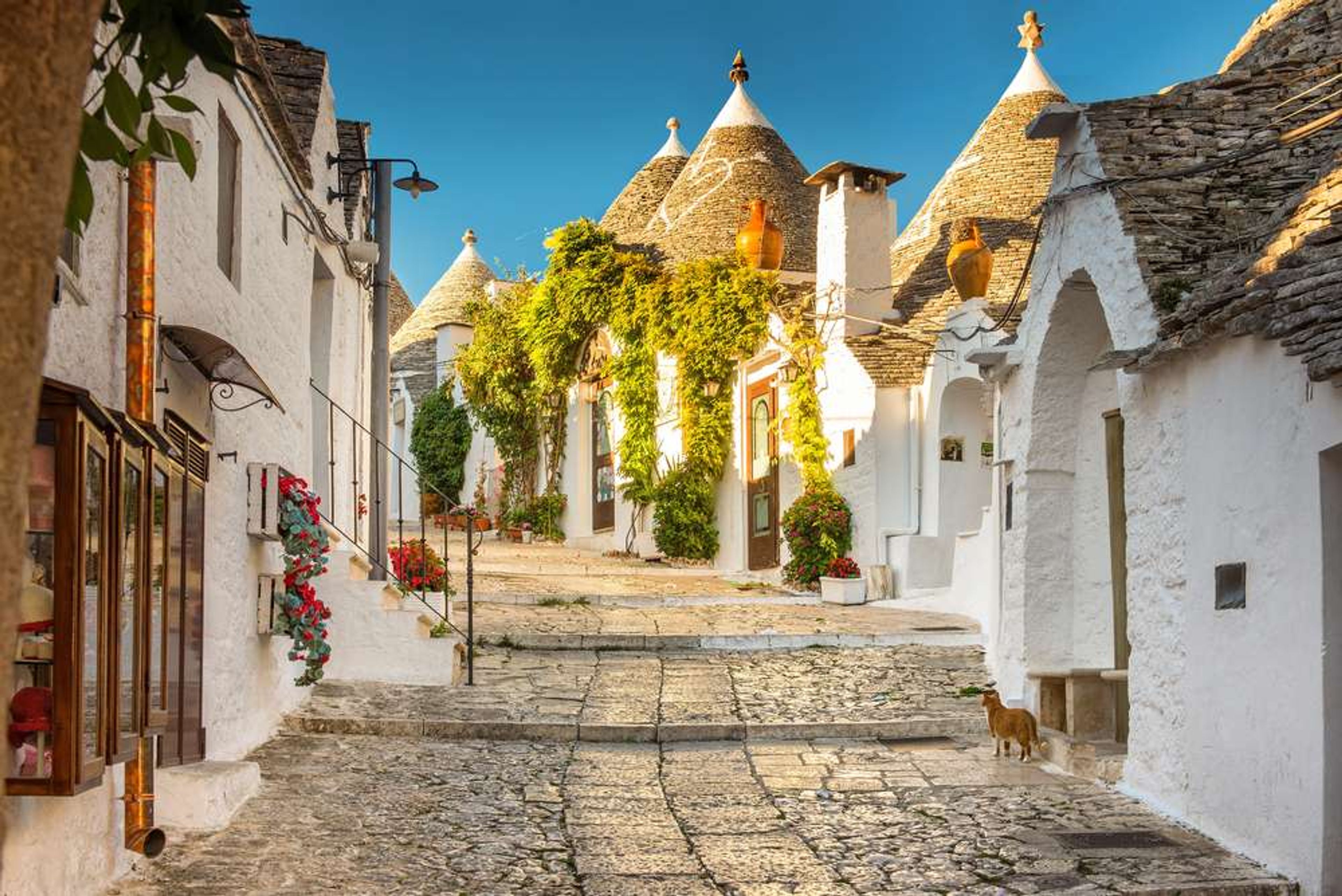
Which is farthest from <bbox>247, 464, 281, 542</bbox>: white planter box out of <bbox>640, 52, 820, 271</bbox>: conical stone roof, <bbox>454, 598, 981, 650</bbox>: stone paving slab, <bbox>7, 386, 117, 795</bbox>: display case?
<bbox>640, 52, 820, 271</bbox>: conical stone roof

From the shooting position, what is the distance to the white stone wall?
5.09 meters

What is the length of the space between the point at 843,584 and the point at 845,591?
8 centimetres

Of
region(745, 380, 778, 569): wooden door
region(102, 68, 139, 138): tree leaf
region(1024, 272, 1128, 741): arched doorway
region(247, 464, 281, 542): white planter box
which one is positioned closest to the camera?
region(102, 68, 139, 138): tree leaf

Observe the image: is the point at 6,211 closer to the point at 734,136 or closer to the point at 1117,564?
the point at 1117,564

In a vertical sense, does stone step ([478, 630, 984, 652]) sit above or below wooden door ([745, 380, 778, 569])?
below

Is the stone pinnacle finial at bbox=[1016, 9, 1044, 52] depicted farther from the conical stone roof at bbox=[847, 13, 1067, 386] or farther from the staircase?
the staircase

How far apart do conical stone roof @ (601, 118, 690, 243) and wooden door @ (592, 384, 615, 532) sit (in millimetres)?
3458

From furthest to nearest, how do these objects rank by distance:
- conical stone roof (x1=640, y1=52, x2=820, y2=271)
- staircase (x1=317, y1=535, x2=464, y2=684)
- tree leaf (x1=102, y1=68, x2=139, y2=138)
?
conical stone roof (x1=640, y1=52, x2=820, y2=271) < staircase (x1=317, y1=535, x2=464, y2=684) < tree leaf (x1=102, y1=68, x2=139, y2=138)

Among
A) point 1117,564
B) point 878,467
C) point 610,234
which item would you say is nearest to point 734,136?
point 610,234

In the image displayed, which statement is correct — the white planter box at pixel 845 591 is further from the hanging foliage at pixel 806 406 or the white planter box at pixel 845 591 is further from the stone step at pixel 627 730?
the stone step at pixel 627 730

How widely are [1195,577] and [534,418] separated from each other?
1959cm

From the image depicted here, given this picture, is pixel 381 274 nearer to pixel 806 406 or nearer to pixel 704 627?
pixel 704 627

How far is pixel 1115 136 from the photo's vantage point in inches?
321

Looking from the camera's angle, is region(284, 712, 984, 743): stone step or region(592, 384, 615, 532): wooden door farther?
region(592, 384, 615, 532): wooden door
